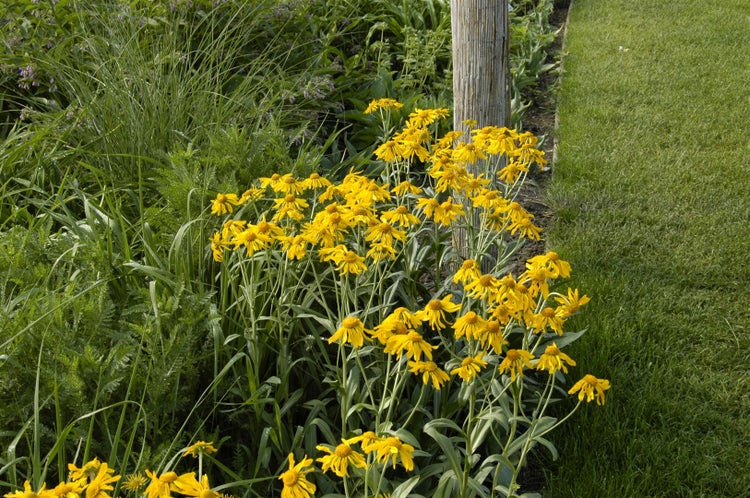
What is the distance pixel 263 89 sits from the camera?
4.45m

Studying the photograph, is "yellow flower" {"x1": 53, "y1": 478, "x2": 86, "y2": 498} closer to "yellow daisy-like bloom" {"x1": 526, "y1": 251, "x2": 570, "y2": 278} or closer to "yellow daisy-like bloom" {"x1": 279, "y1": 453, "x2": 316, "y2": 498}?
"yellow daisy-like bloom" {"x1": 279, "y1": 453, "x2": 316, "y2": 498}

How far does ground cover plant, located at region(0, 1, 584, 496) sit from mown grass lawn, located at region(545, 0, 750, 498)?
59cm

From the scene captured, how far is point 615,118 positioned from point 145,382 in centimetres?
426

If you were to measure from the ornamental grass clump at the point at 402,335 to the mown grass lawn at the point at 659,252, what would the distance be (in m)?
0.32

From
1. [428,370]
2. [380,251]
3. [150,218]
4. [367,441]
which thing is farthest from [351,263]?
[150,218]

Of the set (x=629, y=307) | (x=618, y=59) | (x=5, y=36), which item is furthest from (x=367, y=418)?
(x=618, y=59)

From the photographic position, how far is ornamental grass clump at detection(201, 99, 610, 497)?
179 centimetres

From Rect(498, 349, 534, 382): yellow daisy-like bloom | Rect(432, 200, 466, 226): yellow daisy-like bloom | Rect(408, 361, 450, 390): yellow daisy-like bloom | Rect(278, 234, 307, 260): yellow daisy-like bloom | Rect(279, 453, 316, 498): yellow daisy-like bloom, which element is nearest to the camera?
Rect(279, 453, 316, 498): yellow daisy-like bloom

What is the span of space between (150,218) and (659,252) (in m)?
2.41

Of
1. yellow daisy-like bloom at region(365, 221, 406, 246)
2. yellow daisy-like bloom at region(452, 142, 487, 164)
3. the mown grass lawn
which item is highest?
yellow daisy-like bloom at region(452, 142, 487, 164)

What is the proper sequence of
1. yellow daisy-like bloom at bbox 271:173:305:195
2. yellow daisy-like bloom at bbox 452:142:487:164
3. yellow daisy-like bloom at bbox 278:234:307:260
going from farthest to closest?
yellow daisy-like bloom at bbox 452:142:487:164 → yellow daisy-like bloom at bbox 271:173:305:195 → yellow daisy-like bloom at bbox 278:234:307:260

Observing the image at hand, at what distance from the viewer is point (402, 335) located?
1709 millimetres

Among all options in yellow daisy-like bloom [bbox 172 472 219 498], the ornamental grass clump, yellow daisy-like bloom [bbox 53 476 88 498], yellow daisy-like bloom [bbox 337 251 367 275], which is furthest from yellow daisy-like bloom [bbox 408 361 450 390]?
yellow daisy-like bloom [bbox 53 476 88 498]

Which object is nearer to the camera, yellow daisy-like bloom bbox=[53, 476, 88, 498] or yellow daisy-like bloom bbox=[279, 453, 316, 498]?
yellow daisy-like bloom bbox=[53, 476, 88, 498]
